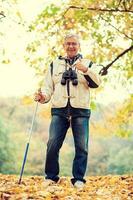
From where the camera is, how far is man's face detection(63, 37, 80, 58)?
6945 mm

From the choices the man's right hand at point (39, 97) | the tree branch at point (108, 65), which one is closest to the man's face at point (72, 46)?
the man's right hand at point (39, 97)

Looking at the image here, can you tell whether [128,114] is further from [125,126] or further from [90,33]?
[90,33]

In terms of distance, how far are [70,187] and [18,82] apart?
60197 mm

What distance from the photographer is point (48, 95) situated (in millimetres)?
7129

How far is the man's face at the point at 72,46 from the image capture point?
273 inches

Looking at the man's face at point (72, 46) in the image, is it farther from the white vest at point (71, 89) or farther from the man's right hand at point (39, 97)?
the man's right hand at point (39, 97)

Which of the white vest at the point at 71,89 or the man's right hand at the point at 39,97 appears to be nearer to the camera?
the white vest at the point at 71,89

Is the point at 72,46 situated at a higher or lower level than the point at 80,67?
higher

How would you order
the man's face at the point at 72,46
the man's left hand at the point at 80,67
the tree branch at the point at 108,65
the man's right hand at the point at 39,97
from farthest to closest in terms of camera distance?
the tree branch at the point at 108,65 → the man's right hand at the point at 39,97 → the man's face at the point at 72,46 → the man's left hand at the point at 80,67

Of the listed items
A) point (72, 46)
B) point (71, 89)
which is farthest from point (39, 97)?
point (72, 46)

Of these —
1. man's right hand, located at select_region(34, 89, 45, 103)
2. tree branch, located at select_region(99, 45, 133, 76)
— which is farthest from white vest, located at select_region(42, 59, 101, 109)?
tree branch, located at select_region(99, 45, 133, 76)

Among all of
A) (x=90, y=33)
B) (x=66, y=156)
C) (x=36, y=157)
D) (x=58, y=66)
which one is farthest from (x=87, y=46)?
(x=66, y=156)

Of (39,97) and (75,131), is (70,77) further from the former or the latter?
(75,131)

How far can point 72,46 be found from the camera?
6.97 m
